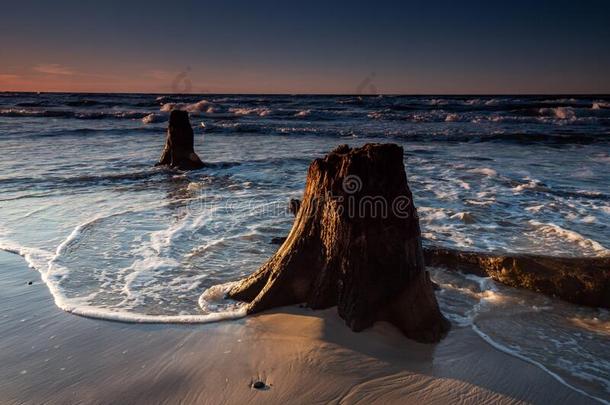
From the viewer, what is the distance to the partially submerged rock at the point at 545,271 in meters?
4.77

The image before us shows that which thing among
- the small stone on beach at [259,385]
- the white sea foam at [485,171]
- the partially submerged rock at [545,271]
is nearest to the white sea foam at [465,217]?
the partially submerged rock at [545,271]

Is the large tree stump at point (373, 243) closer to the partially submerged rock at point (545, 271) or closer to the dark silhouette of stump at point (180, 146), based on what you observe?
the partially submerged rock at point (545, 271)

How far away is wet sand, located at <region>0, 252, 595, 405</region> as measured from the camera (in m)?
3.22

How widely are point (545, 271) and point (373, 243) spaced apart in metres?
2.39

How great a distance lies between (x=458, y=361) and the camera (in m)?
3.65

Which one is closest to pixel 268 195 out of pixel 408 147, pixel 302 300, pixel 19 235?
pixel 19 235

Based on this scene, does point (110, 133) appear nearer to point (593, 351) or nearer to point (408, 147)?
point (408, 147)

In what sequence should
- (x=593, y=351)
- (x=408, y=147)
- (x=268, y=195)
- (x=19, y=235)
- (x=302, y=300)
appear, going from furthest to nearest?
(x=408, y=147) → (x=268, y=195) → (x=19, y=235) → (x=302, y=300) → (x=593, y=351)

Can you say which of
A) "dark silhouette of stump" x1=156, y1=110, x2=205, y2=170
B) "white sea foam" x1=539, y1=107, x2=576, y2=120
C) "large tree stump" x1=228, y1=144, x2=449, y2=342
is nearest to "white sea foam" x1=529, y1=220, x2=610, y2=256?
"large tree stump" x1=228, y1=144, x2=449, y2=342

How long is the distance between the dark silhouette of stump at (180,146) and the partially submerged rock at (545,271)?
9.88 m

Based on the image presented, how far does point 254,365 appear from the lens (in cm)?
357

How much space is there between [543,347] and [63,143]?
2197 cm

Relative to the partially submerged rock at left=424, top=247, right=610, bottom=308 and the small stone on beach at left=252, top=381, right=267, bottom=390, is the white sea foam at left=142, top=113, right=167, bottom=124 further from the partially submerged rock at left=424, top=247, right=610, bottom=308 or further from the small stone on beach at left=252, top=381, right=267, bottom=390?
the small stone on beach at left=252, top=381, right=267, bottom=390

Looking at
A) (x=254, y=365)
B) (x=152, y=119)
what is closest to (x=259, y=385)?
(x=254, y=365)
